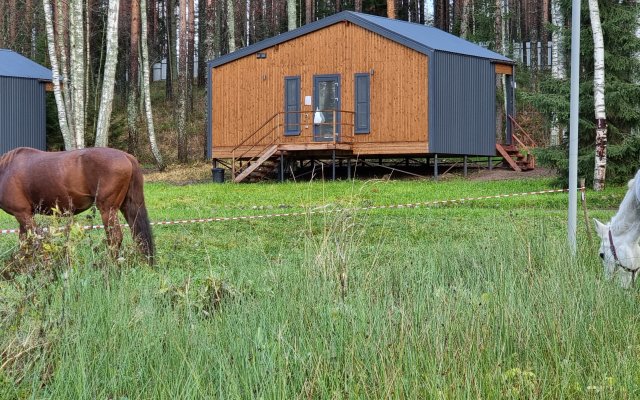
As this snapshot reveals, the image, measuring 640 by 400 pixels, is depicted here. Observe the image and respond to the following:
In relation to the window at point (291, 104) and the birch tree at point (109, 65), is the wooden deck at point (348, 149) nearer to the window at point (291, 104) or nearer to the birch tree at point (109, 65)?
the window at point (291, 104)

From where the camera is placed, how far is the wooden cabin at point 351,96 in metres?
27.7

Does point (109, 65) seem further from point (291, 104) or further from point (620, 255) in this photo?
point (620, 255)

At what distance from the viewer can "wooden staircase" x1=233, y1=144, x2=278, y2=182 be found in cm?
2774

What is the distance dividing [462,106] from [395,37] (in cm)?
263

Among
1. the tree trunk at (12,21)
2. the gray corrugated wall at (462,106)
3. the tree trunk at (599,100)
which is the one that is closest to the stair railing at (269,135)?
the gray corrugated wall at (462,106)

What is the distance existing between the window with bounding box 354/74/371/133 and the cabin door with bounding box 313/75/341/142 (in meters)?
0.55

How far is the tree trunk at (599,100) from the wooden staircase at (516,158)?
6.77m

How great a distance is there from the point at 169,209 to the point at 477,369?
15.3 meters

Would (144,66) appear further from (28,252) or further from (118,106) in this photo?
(28,252)

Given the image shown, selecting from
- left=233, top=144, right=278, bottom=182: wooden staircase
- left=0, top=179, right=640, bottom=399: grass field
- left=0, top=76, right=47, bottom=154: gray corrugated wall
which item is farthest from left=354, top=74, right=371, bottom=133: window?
left=0, top=179, right=640, bottom=399: grass field

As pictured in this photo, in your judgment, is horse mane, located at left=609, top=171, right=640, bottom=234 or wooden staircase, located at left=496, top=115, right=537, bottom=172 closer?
horse mane, located at left=609, top=171, right=640, bottom=234

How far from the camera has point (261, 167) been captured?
29.3 m

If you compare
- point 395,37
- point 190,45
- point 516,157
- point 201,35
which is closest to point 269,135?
point 395,37

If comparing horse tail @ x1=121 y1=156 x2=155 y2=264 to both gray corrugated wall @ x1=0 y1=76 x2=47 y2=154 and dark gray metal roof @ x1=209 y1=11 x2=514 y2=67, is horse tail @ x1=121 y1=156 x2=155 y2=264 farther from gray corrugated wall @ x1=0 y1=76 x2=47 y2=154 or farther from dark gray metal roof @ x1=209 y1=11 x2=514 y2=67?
gray corrugated wall @ x1=0 y1=76 x2=47 y2=154
